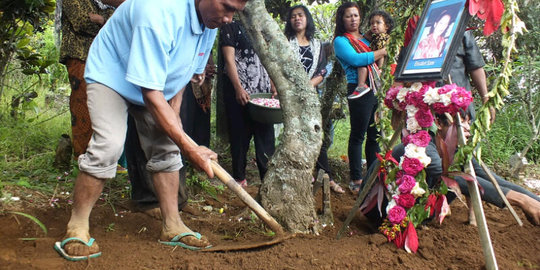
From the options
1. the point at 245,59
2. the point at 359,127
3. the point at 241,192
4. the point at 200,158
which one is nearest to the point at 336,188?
the point at 359,127

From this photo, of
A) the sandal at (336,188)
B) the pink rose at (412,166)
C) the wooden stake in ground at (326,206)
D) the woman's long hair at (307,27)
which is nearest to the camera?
the pink rose at (412,166)

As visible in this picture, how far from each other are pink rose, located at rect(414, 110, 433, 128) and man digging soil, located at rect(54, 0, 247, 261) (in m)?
1.08

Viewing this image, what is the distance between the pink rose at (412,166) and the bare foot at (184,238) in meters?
1.16

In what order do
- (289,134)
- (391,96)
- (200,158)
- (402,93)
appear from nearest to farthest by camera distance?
1. (200,158)
2. (402,93)
3. (391,96)
4. (289,134)

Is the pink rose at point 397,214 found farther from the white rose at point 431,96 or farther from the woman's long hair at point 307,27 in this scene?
the woman's long hair at point 307,27

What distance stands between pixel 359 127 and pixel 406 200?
5.51ft

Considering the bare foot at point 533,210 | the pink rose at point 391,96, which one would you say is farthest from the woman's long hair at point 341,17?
the bare foot at point 533,210

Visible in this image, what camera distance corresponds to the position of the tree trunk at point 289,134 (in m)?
2.80

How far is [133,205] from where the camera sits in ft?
10.2

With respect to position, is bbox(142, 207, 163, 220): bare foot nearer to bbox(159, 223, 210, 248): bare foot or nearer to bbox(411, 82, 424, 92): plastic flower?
bbox(159, 223, 210, 248): bare foot

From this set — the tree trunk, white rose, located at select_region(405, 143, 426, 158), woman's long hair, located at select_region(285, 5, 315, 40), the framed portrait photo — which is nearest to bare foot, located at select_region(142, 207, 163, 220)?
the tree trunk

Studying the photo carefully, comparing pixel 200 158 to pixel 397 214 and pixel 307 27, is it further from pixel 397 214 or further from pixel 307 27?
pixel 307 27

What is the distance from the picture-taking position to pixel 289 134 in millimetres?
2926

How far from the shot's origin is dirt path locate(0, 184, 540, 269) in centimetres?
217
